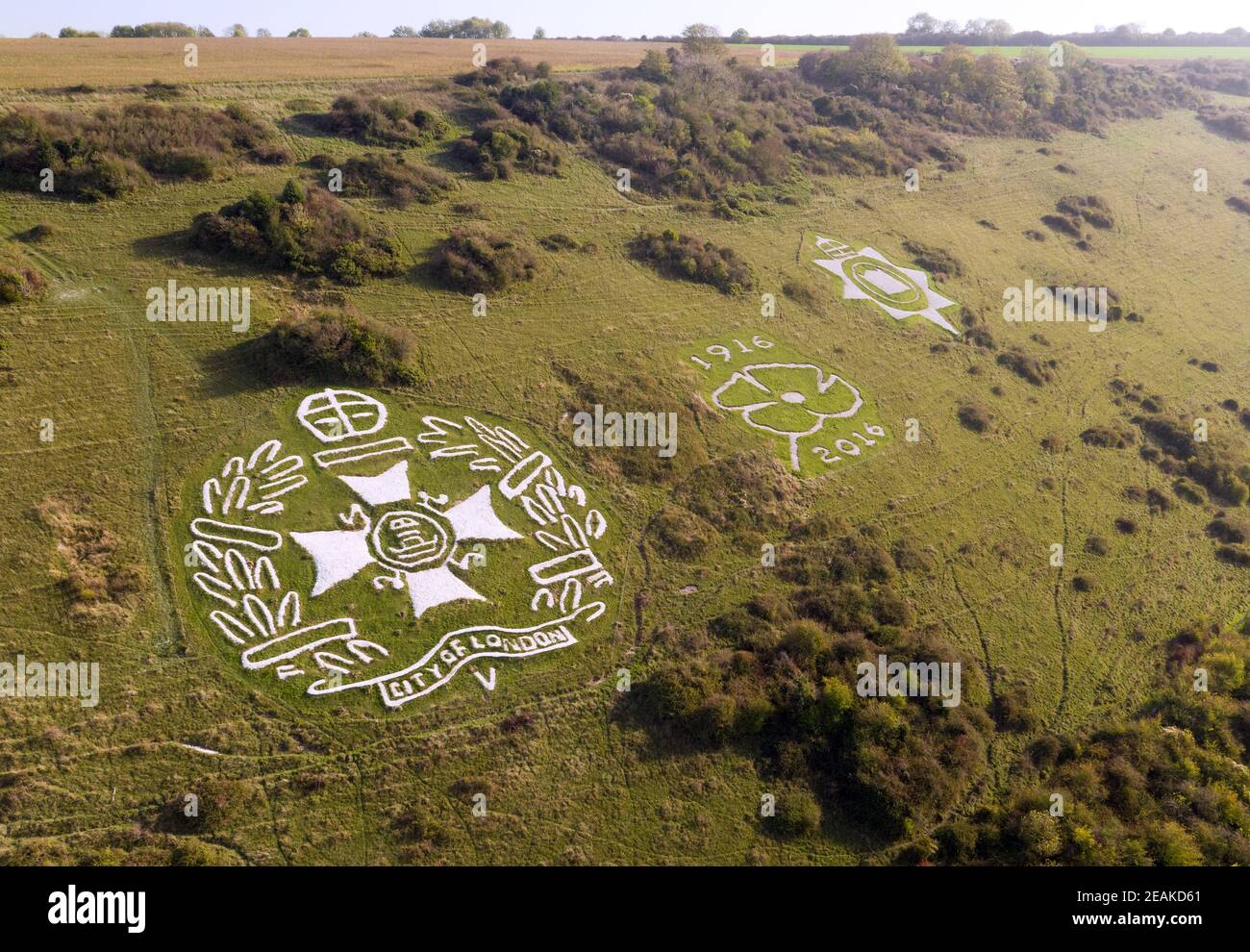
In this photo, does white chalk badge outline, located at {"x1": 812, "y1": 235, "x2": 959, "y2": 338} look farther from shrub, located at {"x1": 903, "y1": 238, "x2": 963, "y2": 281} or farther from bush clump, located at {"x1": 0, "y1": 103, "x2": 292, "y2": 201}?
bush clump, located at {"x1": 0, "y1": 103, "x2": 292, "y2": 201}

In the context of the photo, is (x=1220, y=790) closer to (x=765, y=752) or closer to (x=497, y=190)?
(x=765, y=752)

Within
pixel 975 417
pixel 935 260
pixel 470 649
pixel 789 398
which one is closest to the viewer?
pixel 470 649

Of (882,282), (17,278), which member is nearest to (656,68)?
(882,282)

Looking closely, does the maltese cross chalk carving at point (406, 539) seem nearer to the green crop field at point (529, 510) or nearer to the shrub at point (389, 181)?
the green crop field at point (529, 510)

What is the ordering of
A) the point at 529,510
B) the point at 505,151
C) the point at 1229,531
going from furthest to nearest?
the point at 505,151 → the point at 1229,531 → the point at 529,510

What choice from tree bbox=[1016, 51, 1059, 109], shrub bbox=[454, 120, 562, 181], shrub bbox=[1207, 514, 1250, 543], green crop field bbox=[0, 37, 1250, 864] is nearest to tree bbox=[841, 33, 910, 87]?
tree bbox=[1016, 51, 1059, 109]

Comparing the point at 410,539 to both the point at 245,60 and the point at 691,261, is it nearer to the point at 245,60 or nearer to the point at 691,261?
the point at 691,261
